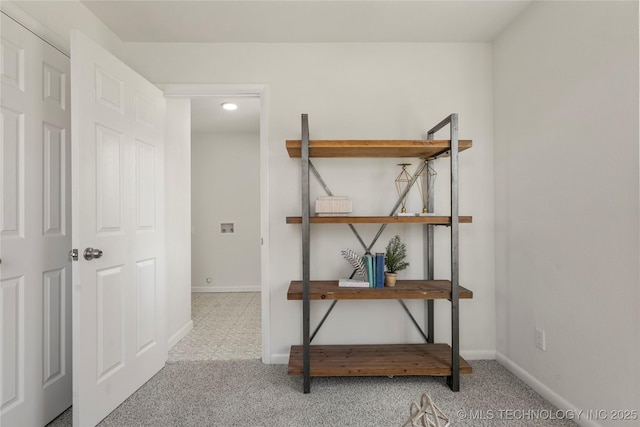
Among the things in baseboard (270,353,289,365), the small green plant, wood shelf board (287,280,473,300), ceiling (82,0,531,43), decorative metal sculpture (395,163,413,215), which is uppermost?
ceiling (82,0,531,43)

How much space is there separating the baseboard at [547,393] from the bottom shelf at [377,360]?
16.2 inches

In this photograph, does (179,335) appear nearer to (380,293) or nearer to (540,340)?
(380,293)

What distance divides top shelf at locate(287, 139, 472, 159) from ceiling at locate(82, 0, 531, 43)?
2.70 feet

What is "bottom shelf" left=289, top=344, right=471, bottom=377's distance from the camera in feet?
6.46

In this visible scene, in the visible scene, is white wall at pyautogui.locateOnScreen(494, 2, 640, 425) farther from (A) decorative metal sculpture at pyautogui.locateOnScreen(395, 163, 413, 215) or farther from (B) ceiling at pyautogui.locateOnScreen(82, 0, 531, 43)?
(A) decorative metal sculpture at pyautogui.locateOnScreen(395, 163, 413, 215)

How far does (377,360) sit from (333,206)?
1031 millimetres

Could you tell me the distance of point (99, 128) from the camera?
5.75ft

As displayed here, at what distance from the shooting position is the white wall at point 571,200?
1.42 metres

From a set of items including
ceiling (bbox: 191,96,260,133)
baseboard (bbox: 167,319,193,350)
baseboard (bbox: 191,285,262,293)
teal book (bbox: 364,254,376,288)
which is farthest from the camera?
baseboard (bbox: 191,285,262,293)

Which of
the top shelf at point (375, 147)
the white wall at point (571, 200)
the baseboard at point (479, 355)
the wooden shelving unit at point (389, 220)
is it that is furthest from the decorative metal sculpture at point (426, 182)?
the baseboard at point (479, 355)

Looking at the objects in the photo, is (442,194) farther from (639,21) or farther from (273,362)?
(273,362)

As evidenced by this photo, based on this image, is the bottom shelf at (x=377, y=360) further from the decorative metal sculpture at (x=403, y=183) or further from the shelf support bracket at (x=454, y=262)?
the decorative metal sculpture at (x=403, y=183)

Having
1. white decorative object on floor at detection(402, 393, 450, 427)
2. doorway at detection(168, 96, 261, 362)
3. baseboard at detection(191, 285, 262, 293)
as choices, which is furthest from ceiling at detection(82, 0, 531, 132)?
baseboard at detection(191, 285, 262, 293)

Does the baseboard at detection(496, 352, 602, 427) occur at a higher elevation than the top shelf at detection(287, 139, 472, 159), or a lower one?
lower
